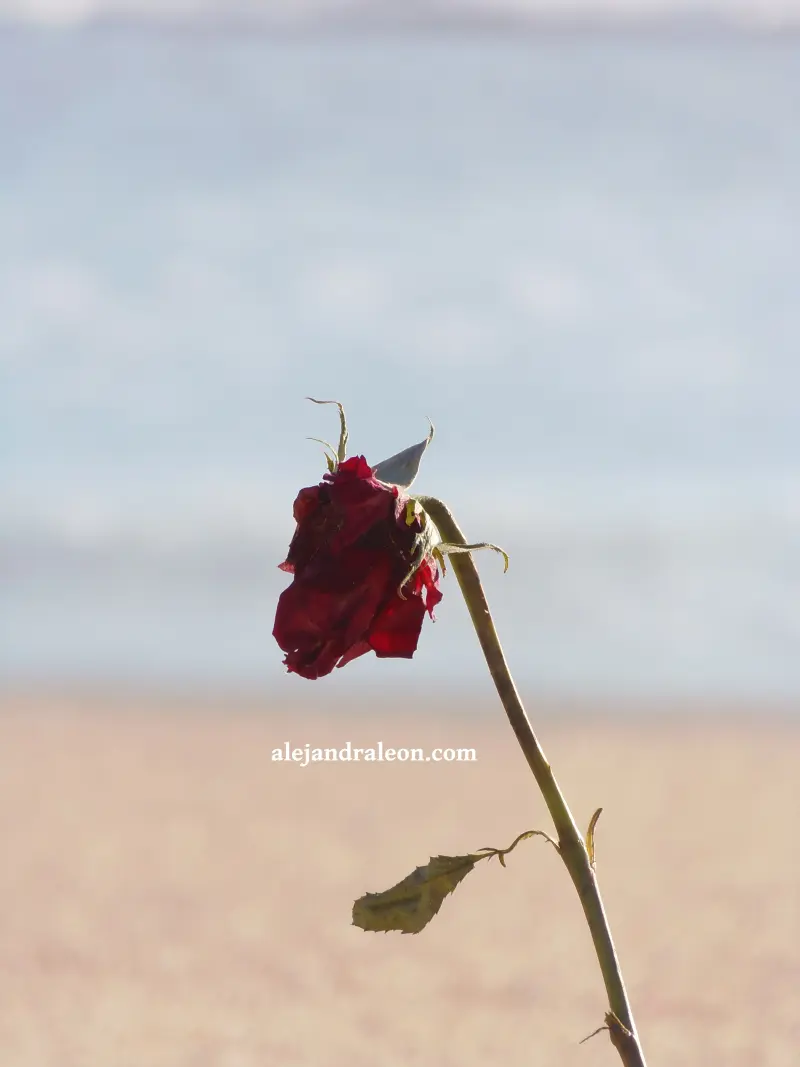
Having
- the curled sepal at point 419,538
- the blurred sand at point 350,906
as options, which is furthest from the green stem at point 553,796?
the blurred sand at point 350,906

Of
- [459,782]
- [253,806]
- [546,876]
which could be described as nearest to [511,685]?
[546,876]

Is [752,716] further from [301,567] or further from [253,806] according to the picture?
[301,567]

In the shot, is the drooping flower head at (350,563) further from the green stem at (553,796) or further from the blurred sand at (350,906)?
the blurred sand at (350,906)

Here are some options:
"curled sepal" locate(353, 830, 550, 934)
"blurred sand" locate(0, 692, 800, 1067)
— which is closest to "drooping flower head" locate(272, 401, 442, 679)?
"curled sepal" locate(353, 830, 550, 934)

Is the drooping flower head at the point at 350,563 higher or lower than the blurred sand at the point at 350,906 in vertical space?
lower

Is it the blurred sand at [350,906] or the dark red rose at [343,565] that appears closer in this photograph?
the dark red rose at [343,565]

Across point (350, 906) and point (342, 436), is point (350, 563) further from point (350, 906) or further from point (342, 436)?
point (350, 906)

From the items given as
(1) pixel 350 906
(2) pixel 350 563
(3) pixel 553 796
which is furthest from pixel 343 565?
(1) pixel 350 906
